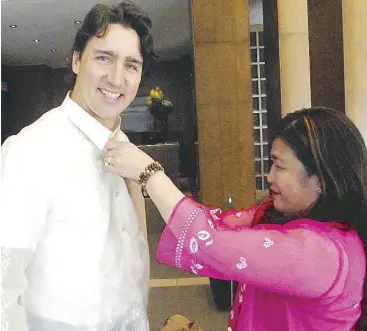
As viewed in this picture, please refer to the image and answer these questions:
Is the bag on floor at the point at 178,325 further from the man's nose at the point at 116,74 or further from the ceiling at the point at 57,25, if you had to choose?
the ceiling at the point at 57,25

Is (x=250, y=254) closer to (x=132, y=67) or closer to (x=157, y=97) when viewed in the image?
(x=132, y=67)

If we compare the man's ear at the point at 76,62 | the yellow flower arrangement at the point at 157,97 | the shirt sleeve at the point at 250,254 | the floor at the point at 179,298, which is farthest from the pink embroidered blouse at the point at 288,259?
the yellow flower arrangement at the point at 157,97

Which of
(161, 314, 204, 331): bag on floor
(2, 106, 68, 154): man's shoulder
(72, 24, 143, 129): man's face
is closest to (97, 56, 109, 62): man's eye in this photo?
(72, 24, 143, 129): man's face

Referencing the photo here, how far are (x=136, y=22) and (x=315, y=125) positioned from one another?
0.38 m

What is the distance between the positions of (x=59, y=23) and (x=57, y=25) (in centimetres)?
11

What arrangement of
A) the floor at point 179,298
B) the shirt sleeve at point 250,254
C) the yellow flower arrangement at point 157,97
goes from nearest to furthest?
the shirt sleeve at point 250,254 → the floor at point 179,298 → the yellow flower arrangement at point 157,97

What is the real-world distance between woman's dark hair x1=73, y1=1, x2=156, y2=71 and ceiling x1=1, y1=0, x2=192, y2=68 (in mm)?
3247

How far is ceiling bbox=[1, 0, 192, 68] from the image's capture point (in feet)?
16.8

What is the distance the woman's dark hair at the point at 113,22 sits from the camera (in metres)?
0.86

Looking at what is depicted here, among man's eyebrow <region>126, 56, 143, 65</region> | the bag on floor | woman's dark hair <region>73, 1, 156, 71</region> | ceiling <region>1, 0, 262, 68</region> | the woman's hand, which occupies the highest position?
ceiling <region>1, 0, 262, 68</region>

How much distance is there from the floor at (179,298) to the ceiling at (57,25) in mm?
2077

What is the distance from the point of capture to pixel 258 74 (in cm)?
512

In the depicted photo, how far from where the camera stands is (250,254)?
83 centimetres

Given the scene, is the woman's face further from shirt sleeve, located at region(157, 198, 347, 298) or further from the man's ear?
the man's ear
